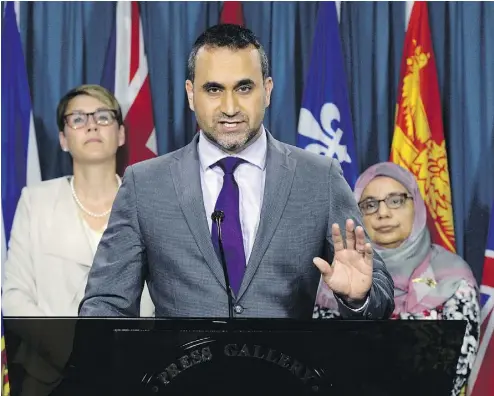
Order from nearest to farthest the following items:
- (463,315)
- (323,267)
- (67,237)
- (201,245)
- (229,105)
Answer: (323,267), (201,245), (229,105), (463,315), (67,237)

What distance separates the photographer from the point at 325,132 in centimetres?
394

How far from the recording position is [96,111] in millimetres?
3648

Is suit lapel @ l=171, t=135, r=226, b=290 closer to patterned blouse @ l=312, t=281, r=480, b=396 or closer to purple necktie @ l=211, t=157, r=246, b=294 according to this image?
purple necktie @ l=211, t=157, r=246, b=294

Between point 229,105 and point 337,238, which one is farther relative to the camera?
point 229,105

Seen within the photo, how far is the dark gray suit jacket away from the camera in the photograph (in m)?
1.80

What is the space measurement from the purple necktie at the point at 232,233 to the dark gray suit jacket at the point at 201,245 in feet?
0.16

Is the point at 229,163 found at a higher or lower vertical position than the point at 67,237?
higher

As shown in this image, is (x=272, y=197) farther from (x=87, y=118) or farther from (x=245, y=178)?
(x=87, y=118)

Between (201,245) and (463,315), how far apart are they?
1.90m

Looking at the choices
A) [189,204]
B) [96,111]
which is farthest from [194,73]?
[96,111]

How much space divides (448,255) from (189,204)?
2.07 m

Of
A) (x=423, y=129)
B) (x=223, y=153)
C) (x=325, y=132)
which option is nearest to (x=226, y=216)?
(x=223, y=153)

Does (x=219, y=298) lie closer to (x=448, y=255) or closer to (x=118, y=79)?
(x=448, y=255)

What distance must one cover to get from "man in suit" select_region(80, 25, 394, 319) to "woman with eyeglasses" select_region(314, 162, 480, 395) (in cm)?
160
